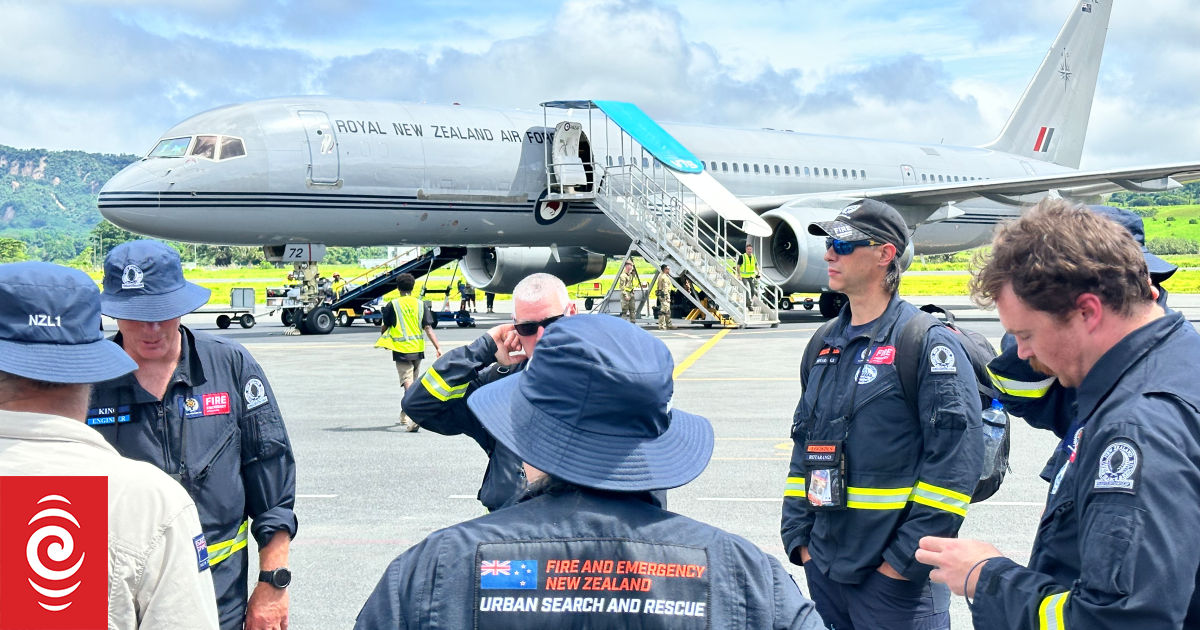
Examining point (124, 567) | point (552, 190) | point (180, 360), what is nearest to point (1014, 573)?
point (124, 567)

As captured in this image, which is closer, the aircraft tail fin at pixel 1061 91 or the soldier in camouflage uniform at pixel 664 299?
the soldier in camouflage uniform at pixel 664 299

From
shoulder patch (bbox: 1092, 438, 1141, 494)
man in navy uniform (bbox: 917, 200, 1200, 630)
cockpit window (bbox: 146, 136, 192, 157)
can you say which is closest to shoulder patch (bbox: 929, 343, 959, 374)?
man in navy uniform (bbox: 917, 200, 1200, 630)

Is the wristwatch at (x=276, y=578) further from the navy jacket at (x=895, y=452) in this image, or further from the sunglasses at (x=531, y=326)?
the navy jacket at (x=895, y=452)

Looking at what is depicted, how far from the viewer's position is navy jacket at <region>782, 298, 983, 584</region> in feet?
10.8

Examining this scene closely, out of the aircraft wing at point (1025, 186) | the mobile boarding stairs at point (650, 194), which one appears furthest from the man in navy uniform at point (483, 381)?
the aircraft wing at point (1025, 186)

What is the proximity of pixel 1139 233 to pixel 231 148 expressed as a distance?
55.1 ft

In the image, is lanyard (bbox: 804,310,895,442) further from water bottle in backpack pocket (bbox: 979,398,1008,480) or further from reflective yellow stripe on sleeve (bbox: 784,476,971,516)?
water bottle in backpack pocket (bbox: 979,398,1008,480)

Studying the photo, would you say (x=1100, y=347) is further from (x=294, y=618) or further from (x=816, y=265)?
(x=816, y=265)

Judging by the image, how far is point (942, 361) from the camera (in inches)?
132

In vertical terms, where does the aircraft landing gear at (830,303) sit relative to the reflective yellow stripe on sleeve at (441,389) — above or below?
below

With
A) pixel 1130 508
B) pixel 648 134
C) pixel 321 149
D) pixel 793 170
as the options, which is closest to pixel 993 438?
pixel 1130 508

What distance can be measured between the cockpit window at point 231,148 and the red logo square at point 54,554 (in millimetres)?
16708

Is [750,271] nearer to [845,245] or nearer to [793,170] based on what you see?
[793,170]

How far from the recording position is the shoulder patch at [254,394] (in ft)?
11.4
